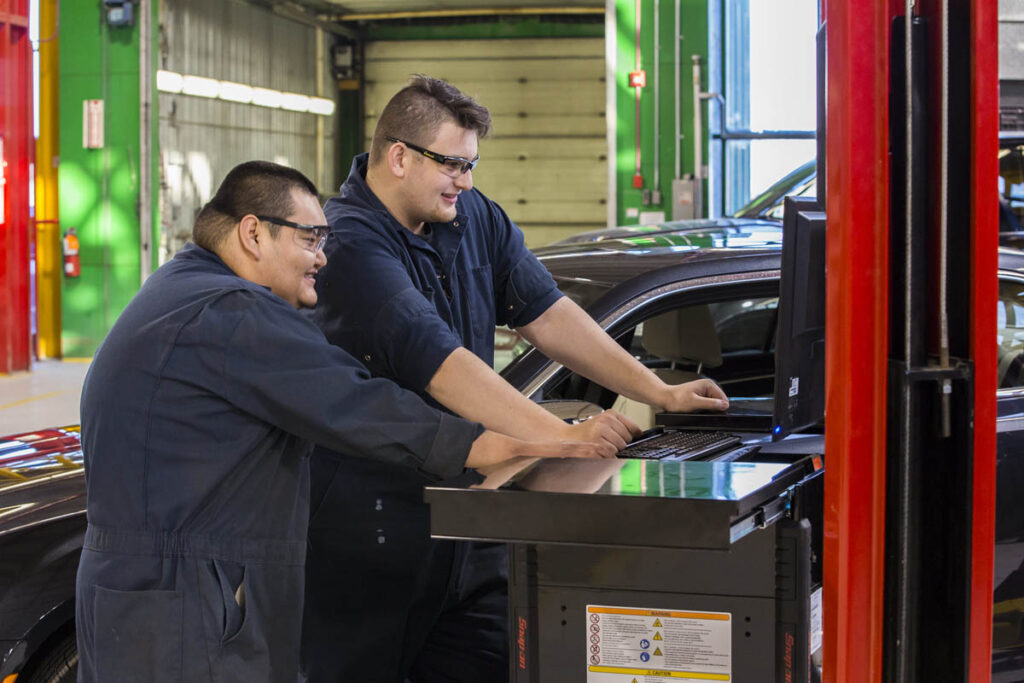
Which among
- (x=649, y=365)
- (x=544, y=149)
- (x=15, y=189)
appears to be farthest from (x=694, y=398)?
(x=544, y=149)

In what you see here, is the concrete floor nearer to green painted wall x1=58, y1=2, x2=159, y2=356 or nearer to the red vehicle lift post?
green painted wall x1=58, y1=2, x2=159, y2=356

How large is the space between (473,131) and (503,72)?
14.6m

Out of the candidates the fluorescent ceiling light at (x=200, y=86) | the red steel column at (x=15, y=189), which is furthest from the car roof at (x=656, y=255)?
the fluorescent ceiling light at (x=200, y=86)

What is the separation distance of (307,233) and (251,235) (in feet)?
0.35

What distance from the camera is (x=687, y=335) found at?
3861 millimetres

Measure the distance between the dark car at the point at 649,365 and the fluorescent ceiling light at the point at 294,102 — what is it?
1294 centimetres

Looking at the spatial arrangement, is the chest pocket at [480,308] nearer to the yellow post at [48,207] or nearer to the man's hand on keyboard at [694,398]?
the man's hand on keyboard at [694,398]

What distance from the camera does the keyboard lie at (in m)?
2.33

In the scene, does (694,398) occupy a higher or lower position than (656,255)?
lower

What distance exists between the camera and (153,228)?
1323 cm

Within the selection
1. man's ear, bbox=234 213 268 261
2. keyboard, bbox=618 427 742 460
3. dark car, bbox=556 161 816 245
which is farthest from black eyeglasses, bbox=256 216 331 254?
dark car, bbox=556 161 816 245

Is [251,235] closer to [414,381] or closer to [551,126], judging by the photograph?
[414,381]

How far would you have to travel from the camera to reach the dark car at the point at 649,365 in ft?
9.71

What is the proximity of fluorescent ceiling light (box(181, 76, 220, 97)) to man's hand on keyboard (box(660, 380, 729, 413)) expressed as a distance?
12.1 m
